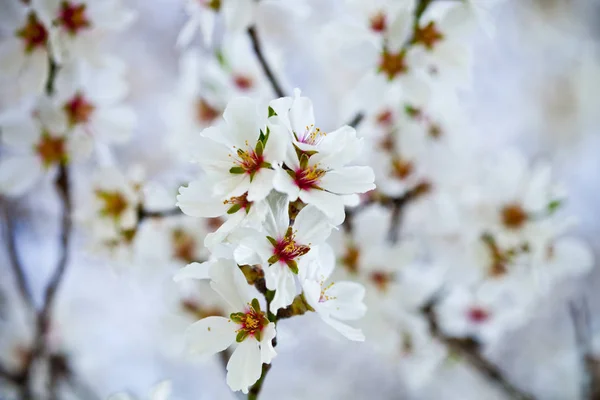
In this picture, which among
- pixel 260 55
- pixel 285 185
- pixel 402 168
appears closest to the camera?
pixel 285 185

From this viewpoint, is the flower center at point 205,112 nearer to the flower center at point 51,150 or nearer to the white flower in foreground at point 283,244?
the flower center at point 51,150

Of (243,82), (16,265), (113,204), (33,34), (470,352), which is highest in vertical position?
(33,34)

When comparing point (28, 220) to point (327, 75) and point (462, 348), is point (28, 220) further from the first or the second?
point (462, 348)

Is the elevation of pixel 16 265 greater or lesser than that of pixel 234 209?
lesser

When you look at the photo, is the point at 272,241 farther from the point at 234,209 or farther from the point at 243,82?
the point at 243,82

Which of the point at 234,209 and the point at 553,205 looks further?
the point at 553,205

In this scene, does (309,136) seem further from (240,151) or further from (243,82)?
(243,82)

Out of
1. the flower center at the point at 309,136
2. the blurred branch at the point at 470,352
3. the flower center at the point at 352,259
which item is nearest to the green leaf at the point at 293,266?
the flower center at the point at 309,136

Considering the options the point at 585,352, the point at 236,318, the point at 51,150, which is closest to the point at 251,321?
the point at 236,318

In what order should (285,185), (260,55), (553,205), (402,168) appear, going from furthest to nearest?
1. (402,168)
2. (553,205)
3. (260,55)
4. (285,185)
